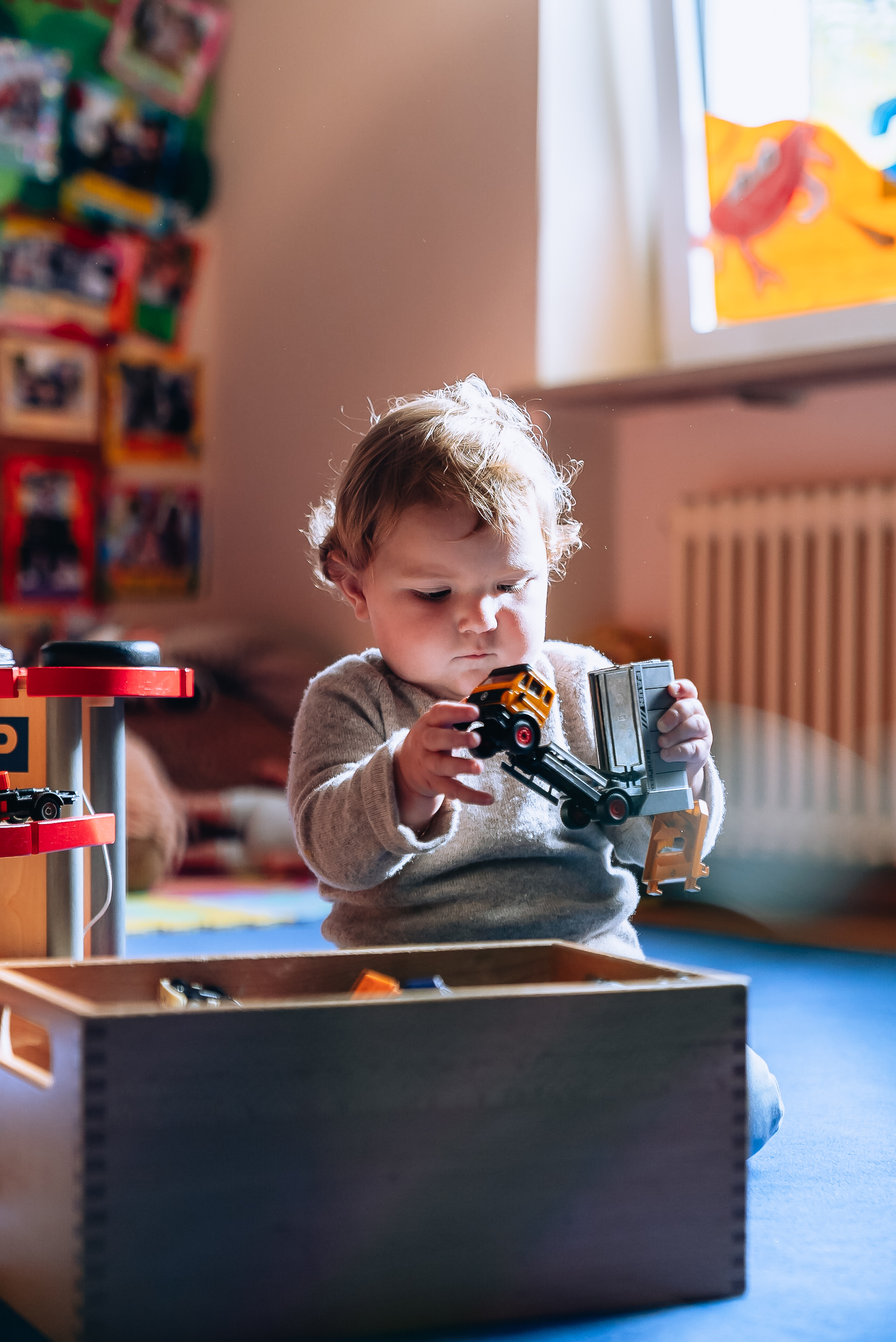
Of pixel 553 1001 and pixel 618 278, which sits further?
pixel 618 278

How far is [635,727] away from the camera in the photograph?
31.1 inches

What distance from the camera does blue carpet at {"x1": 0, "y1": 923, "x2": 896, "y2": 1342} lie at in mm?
644

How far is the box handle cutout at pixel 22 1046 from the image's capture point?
0.65 meters

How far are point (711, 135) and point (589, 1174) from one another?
A: 6.08 ft

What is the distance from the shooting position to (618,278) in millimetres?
2191

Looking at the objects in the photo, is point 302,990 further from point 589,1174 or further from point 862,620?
point 862,620

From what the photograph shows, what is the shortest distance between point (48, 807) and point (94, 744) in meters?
0.17

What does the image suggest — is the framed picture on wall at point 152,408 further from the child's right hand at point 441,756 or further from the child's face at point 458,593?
the child's right hand at point 441,756

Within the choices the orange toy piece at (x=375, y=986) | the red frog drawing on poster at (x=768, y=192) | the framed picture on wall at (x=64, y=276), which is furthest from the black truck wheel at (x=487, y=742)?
the framed picture on wall at (x=64, y=276)

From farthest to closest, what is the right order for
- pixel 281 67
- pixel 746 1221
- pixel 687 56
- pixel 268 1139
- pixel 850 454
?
1. pixel 281 67
2. pixel 687 56
3. pixel 850 454
4. pixel 746 1221
5. pixel 268 1139

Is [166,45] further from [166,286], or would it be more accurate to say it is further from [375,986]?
[375,986]

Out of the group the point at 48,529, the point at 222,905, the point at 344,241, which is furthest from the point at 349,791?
the point at 48,529

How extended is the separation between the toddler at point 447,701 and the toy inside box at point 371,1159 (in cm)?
20

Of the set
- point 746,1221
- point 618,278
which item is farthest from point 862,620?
point 746,1221
